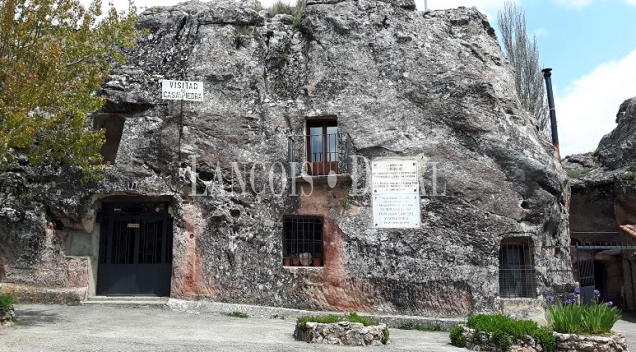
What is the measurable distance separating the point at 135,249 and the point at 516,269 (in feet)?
33.0

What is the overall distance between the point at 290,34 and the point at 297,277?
7071mm

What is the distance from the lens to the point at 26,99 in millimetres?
9570

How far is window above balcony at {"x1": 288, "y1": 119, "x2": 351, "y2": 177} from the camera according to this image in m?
14.4

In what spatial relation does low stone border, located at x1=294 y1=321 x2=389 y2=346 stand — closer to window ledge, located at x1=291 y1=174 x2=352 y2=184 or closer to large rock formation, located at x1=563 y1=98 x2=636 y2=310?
window ledge, located at x1=291 y1=174 x2=352 y2=184

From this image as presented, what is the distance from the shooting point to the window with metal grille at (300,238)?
14.3m

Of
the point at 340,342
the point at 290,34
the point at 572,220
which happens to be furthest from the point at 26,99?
the point at 572,220

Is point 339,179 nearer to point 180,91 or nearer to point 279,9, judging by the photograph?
point 180,91

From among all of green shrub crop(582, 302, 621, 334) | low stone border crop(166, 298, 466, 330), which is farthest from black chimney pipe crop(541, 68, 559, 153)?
green shrub crop(582, 302, 621, 334)

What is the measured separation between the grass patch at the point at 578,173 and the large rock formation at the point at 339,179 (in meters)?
8.24

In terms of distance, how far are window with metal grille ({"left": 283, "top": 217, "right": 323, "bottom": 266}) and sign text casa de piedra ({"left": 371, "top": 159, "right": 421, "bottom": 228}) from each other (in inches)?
63.8

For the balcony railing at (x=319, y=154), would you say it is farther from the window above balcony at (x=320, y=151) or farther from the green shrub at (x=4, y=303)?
the green shrub at (x=4, y=303)

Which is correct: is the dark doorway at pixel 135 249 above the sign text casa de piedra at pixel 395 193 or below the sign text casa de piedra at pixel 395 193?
below

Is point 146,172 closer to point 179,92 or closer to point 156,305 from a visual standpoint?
point 179,92

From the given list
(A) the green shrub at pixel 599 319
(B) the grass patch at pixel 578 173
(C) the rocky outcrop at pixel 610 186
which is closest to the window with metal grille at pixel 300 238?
(A) the green shrub at pixel 599 319
